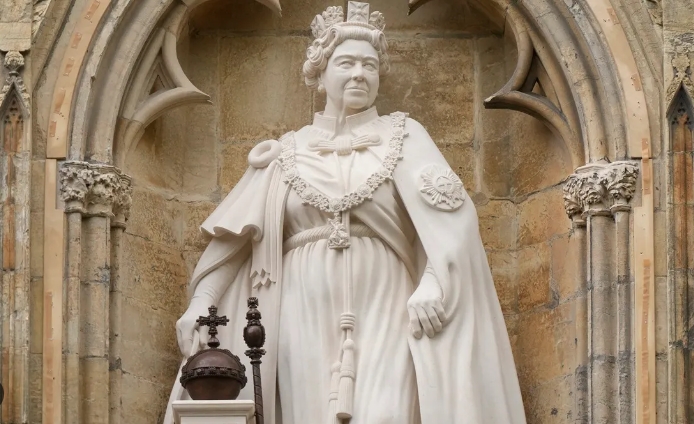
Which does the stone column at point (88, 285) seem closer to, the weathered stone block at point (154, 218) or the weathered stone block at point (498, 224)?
the weathered stone block at point (154, 218)

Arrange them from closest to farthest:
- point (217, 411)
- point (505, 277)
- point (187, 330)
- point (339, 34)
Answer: point (217, 411)
point (187, 330)
point (339, 34)
point (505, 277)

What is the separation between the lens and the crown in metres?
14.3

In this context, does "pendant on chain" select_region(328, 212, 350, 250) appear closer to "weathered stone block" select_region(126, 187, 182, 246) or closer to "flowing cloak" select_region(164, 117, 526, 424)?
"flowing cloak" select_region(164, 117, 526, 424)

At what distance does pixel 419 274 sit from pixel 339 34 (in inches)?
48.3

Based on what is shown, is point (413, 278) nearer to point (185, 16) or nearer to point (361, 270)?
point (361, 270)

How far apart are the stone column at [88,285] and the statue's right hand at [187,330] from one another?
0.38m

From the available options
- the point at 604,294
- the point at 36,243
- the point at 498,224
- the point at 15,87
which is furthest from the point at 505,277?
the point at 15,87

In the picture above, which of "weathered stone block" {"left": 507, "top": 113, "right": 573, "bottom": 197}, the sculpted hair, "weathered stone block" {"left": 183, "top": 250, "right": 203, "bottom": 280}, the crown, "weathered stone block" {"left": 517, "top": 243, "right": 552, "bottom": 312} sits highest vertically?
the crown

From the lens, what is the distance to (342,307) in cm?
1380

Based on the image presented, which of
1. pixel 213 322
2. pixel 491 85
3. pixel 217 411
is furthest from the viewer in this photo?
pixel 491 85

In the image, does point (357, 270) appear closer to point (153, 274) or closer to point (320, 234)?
point (320, 234)

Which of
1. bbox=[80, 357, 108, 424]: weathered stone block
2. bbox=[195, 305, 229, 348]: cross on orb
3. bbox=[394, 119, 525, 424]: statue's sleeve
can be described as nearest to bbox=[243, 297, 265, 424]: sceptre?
bbox=[195, 305, 229, 348]: cross on orb

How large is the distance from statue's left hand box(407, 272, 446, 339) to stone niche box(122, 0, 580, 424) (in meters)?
0.98

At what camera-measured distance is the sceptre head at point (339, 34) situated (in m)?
14.3
